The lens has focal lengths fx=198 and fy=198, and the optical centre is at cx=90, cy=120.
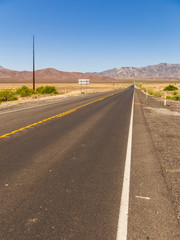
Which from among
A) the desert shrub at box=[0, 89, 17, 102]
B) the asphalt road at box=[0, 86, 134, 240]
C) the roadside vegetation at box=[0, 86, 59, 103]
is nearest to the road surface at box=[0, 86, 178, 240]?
the asphalt road at box=[0, 86, 134, 240]

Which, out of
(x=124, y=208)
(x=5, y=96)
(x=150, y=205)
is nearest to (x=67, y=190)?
(x=124, y=208)

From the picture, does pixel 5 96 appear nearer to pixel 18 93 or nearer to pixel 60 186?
pixel 18 93

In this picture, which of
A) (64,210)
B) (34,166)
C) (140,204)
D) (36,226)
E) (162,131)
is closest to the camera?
(36,226)

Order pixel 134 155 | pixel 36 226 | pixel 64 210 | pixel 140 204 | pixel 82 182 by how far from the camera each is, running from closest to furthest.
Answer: pixel 36 226 → pixel 64 210 → pixel 140 204 → pixel 82 182 → pixel 134 155

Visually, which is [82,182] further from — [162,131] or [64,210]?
[162,131]

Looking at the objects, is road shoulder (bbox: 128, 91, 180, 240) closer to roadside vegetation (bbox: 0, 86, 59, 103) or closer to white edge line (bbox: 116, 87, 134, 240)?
white edge line (bbox: 116, 87, 134, 240)

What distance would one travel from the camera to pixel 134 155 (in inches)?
250

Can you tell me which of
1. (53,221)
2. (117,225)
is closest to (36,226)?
(53,221)

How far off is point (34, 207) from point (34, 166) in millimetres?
1849

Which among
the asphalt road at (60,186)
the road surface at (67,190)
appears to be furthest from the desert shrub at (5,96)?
the road surface at (67,190)

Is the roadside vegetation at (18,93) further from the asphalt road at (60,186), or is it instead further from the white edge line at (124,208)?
the white edge line at (124,208)

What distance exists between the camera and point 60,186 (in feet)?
14.0

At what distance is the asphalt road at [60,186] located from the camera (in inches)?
120

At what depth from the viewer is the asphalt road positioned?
120 inches
